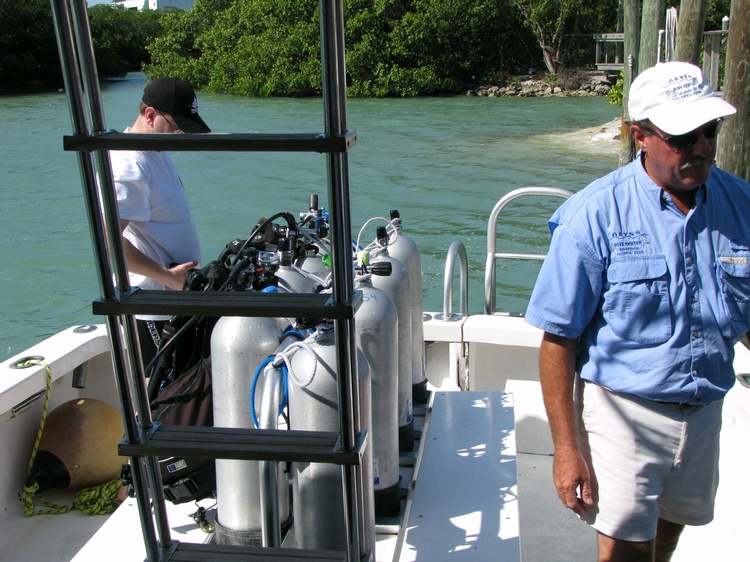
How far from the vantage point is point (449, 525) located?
→ 7.43 feet

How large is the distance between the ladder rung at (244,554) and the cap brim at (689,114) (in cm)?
119

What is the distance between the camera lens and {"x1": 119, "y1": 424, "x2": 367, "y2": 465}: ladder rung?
149cm

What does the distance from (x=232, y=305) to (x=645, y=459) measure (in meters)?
1.16

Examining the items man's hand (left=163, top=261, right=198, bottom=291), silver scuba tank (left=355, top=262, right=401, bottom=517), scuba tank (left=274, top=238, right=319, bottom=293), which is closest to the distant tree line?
man's hand (left=163, top=261, right=198, bottom=291)

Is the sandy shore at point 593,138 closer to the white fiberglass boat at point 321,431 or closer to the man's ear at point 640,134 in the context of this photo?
the white fiberglass boat at point 321,431

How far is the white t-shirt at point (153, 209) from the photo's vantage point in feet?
9.48

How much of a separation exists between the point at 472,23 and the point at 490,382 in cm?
3464

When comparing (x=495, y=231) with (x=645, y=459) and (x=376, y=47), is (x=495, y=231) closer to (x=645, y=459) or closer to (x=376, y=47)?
(x=645, y=459)

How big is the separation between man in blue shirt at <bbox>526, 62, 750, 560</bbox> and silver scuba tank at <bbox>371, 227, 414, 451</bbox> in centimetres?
57

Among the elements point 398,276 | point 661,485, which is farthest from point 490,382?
point 661,485

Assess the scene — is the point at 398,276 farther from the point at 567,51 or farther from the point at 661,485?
the point at 567,51

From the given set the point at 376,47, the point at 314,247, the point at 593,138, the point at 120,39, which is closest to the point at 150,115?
the point at 314,247

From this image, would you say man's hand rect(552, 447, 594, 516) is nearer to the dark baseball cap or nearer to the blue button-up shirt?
the blue button-up shirt

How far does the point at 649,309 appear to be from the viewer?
195 centimetres
